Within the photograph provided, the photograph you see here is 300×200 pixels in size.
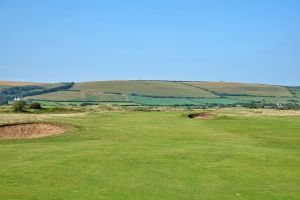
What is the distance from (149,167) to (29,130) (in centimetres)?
2479

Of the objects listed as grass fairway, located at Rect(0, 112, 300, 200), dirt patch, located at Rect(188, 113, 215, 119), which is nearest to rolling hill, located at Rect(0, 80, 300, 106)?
dirt patch, located at Rect(188, 113, 215, 119)

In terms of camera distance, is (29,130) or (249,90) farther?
(249,90)

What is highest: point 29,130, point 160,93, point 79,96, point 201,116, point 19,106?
point 160,93

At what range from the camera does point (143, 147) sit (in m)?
30.6

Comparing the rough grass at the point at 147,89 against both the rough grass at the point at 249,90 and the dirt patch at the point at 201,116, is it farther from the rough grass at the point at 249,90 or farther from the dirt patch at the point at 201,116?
the dirt patch at the point at 201,116

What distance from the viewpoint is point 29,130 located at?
45.2 meters

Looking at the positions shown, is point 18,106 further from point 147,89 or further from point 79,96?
point 147,89

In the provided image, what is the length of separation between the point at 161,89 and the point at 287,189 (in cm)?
16874

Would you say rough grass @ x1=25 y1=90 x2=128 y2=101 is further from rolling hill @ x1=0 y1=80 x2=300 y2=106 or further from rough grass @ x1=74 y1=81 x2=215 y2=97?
rough grass @ x1=74 y1=81 x2=215 y2=97

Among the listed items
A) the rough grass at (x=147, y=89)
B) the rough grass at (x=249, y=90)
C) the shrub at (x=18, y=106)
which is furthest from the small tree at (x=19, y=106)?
the rough grass at (x=249, y=90)

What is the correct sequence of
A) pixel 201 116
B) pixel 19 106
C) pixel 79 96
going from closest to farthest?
pixel 19 106 < pixel 201 116 < pixel 79 96

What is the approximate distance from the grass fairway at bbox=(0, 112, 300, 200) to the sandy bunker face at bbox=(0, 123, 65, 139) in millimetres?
5941

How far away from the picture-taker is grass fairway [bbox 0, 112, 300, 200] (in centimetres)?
1858

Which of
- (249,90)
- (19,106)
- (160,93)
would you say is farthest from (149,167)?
(249,90)
